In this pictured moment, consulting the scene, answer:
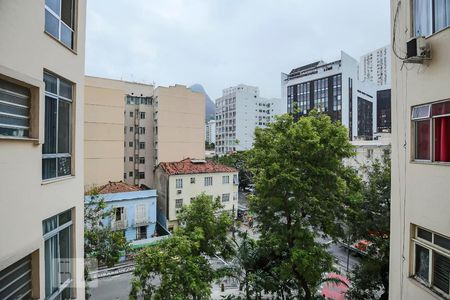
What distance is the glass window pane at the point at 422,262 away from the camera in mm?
4371

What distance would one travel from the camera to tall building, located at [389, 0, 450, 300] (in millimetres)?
3957

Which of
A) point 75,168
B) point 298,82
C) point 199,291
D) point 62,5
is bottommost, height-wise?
point 199,291

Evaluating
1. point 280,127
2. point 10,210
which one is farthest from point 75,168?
point 280,127

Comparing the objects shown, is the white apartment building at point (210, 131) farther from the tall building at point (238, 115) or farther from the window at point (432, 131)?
the window at point (432, 131)

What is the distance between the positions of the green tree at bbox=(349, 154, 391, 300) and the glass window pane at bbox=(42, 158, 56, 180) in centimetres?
1023

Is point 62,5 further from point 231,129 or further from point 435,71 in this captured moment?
point 231,129

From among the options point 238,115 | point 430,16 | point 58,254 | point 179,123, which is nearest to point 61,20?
point 58,254

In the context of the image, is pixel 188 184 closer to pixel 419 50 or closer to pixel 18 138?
pixel 18 138

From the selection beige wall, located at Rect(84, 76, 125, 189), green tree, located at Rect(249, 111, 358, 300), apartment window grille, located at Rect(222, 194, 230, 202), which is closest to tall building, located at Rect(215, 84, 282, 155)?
apartment window grille, located at Rect(222, 194, 230, 202)

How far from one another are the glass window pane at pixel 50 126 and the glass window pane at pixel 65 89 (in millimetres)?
271

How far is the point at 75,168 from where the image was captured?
480cm

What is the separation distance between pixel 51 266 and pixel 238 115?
60616 millimetres

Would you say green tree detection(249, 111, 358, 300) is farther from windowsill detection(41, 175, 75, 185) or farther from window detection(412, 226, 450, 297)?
windowsill detection(41, 175, 75, 185)

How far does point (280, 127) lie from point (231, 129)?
A: 179 ft
